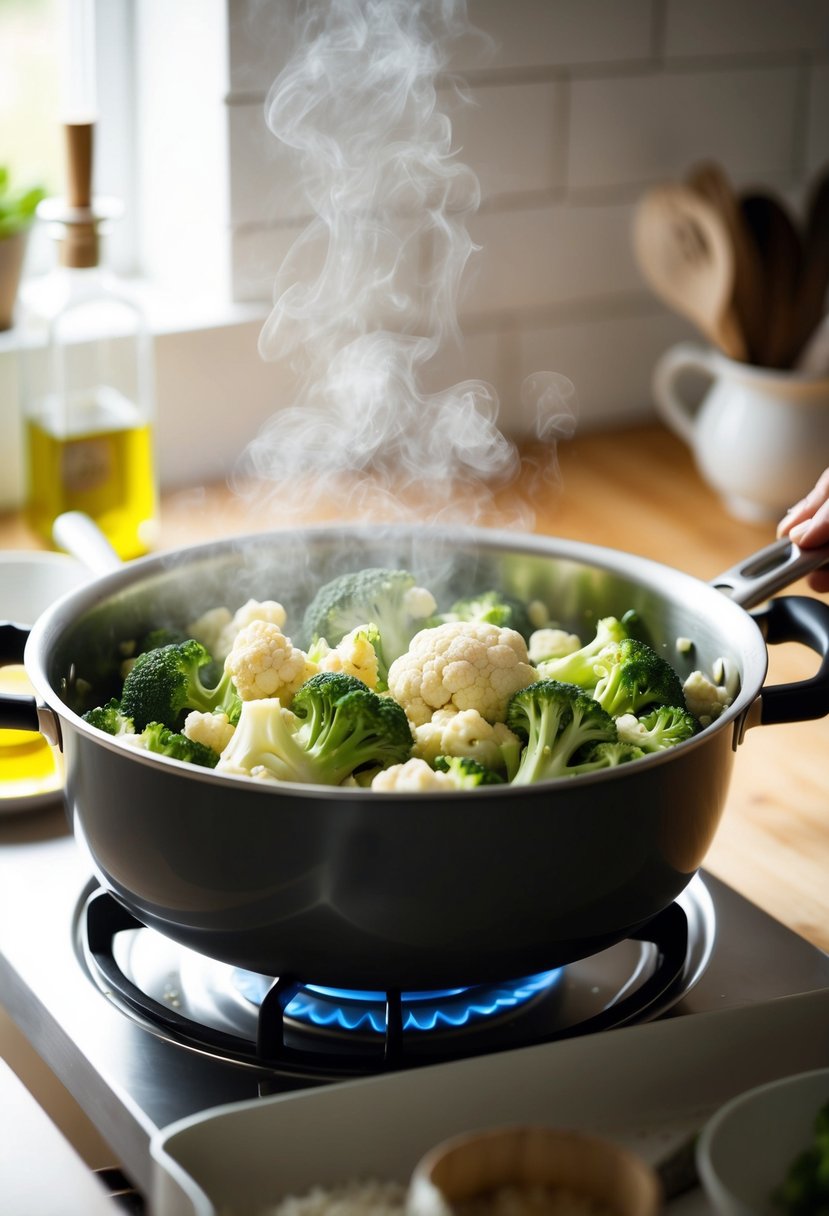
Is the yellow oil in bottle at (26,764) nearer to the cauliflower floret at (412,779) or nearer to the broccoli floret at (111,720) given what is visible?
the broccoli floret at (111,720)

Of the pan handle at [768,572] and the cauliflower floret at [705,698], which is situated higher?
the pan handle at [768,572]

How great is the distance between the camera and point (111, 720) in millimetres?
868

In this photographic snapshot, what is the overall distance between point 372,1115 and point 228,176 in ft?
3.85

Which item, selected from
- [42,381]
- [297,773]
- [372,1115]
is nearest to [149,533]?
[42,381]

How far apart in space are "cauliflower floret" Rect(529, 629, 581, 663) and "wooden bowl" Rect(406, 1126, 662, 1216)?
1.44 feet

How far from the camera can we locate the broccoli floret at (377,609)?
3.16ft

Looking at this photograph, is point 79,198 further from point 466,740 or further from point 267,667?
point 466,740

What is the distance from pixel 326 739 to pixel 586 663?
22cm

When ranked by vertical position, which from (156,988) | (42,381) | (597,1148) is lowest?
(156,988)

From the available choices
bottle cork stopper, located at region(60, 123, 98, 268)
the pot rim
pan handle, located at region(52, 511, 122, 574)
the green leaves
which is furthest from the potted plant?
the pot rim

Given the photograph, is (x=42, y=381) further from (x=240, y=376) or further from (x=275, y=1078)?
(x=275, y=1078)

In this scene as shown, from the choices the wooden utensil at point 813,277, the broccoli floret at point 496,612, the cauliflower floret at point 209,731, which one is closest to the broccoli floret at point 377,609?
the broccoli floret at point 496,612

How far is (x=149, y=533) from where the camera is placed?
1.54 m

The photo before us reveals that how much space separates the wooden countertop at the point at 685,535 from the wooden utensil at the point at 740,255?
0.70 feet
